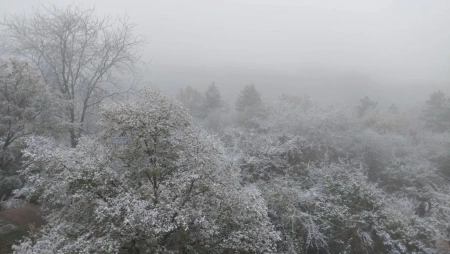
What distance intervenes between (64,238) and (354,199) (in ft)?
39.2

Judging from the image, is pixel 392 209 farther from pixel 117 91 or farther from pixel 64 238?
pixel 117 91

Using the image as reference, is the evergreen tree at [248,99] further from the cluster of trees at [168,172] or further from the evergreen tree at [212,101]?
the cluster of trees at [168,172]

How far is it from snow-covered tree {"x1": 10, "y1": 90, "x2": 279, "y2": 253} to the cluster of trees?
0.04m

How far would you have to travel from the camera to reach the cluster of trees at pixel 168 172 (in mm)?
8047

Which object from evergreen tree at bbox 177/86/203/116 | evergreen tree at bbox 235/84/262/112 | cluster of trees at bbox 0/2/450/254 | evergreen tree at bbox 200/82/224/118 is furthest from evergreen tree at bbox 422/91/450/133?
evergreen tree at bbox 177/86/203/116

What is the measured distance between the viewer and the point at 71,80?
18.1 meters

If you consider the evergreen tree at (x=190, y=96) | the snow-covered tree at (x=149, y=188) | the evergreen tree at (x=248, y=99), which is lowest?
the evergreen tree at (x=190, y=96)

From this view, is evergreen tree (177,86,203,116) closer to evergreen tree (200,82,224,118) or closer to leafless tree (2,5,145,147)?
evergreen tree (200,82,224,118)

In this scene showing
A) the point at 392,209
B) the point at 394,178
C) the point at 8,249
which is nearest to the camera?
the point at 8,249

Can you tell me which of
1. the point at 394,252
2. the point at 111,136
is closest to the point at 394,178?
the point at 394,252

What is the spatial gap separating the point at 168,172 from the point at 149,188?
110cm

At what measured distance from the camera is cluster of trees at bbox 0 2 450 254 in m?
8.05

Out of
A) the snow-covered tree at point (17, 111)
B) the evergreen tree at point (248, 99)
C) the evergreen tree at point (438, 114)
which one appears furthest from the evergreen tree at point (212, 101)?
the snow-covered tree at point (17, 111)

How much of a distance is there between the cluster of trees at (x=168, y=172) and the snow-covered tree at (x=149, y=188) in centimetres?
4
